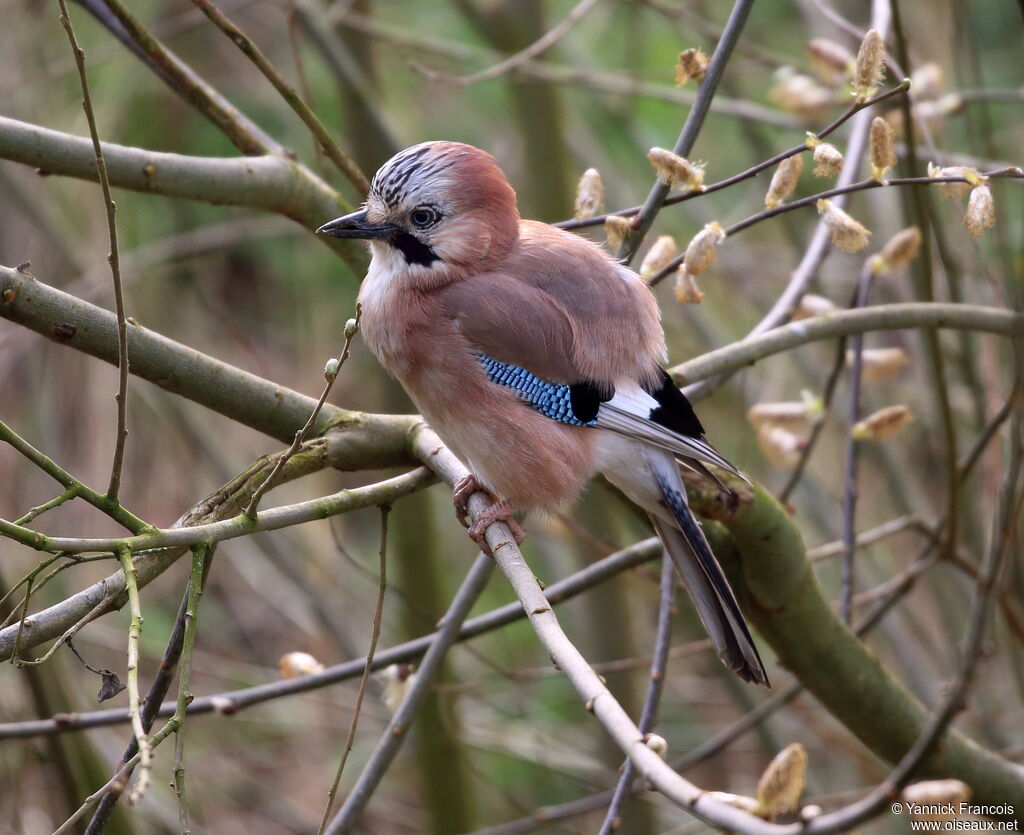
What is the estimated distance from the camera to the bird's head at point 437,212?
305cm

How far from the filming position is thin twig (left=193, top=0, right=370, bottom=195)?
8.54 feet

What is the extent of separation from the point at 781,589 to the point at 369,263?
155cm

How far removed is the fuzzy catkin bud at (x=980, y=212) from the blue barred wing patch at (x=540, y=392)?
115 cm

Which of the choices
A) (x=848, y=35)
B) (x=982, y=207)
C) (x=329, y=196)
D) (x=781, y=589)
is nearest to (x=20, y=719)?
(x=329, y=196)

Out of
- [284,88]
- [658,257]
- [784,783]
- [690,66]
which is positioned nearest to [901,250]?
[658,257]

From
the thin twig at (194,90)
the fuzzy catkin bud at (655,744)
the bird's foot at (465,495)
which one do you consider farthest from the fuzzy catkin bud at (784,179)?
the fuzzy catkin bud at (655,744)

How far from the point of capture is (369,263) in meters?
3.38

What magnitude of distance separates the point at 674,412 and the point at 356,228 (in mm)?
1001

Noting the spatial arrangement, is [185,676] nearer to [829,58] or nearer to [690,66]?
[690,66]

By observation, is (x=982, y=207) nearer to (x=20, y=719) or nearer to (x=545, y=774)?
(x=20, y=719)

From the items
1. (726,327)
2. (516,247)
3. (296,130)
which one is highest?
(296,130)

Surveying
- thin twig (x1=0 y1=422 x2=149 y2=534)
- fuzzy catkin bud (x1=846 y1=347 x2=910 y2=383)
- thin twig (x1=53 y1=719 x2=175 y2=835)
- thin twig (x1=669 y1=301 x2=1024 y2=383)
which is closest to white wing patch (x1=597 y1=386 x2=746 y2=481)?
thin twig (x1=669 y1=301 x2=1024 y2=383)

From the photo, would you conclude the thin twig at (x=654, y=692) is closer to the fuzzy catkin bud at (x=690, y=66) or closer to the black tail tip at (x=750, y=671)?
the black tail tip at (x=750, y=671)

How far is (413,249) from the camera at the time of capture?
10.3 feet
